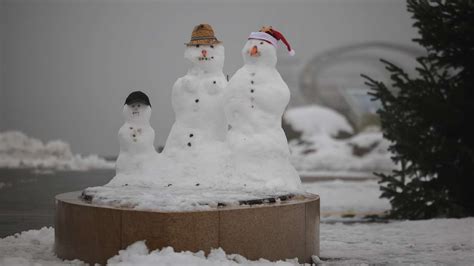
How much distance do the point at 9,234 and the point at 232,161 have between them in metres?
2.86

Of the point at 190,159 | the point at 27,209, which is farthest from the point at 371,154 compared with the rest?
the point at 190,159

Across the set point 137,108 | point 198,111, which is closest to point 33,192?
point 137,108

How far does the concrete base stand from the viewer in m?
5.91

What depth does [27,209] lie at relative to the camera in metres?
10.2

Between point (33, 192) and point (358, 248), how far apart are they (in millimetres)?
6465

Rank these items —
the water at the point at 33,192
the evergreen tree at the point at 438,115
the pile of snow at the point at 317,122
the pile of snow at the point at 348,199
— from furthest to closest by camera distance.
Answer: the pile of snow at the point at 317,122
the pile of snow at the point at 348,199
the evergreen tree at the point at 438,115
the water at the point at 33,192

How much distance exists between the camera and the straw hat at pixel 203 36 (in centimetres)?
789

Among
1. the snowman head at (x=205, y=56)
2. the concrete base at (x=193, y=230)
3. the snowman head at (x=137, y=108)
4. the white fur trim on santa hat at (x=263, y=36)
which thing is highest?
the white fur trim on santa hat at (x=263, y=36)

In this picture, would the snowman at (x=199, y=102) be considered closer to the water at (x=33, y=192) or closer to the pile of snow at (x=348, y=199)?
the water at (x=33, y=192)

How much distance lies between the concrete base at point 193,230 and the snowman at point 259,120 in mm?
608

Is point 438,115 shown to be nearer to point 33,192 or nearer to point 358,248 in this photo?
point 358,248

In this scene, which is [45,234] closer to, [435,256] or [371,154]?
[435,256]

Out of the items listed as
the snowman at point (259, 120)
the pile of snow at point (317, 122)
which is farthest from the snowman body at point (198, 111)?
the pile of snow at point (317, 122)

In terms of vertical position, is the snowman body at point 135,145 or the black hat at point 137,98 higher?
the black hat at point 137,98
